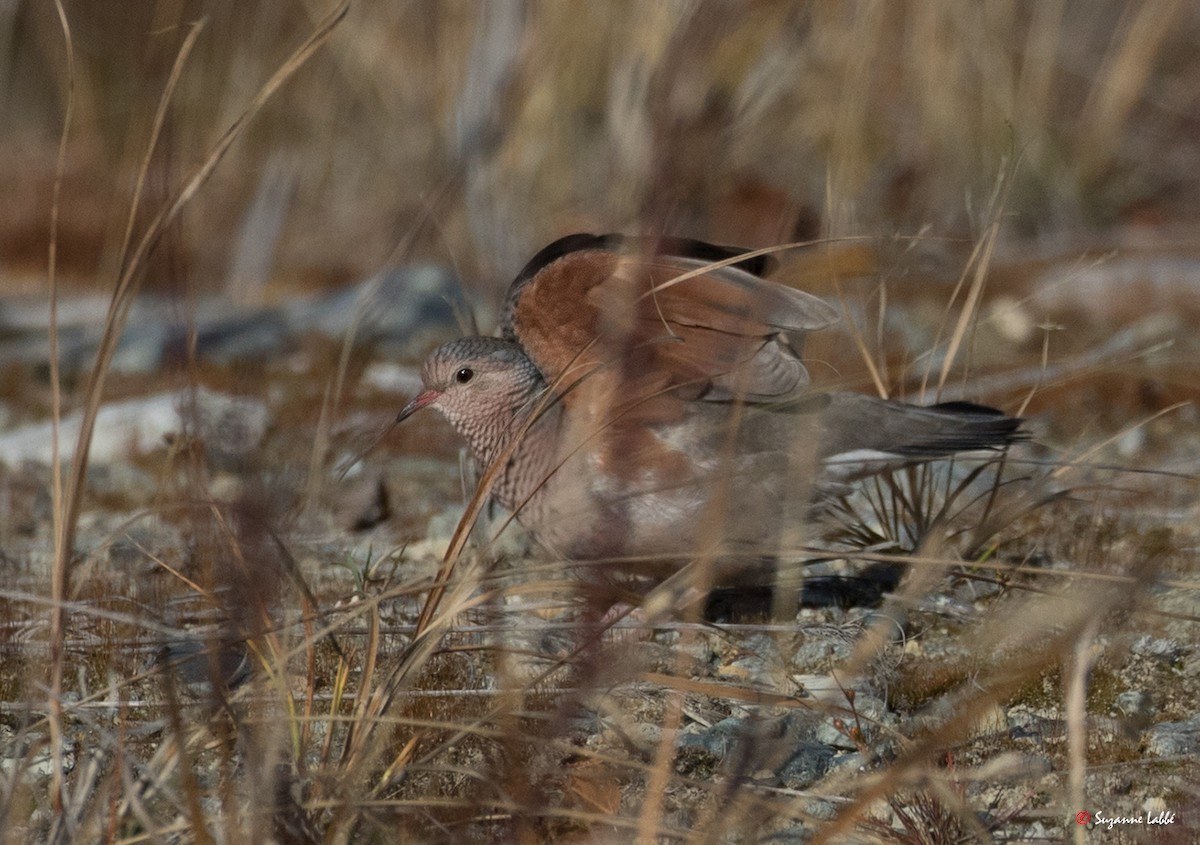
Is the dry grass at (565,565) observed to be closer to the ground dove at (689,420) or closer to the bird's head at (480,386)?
the ground dove at (689,420)

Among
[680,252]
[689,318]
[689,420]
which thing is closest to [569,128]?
[689,420]

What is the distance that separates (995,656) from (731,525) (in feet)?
2.64

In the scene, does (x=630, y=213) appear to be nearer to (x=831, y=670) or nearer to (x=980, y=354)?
(x=831, y=670)

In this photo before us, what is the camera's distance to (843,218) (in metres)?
3.98

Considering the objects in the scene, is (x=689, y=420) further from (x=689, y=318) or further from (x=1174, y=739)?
(x=1174, y=739)

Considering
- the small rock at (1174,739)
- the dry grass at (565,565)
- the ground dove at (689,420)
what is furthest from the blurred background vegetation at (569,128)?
the small rock at (1174,739)

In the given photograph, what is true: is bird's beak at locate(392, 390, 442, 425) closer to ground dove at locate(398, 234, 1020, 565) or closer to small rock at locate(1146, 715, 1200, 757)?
ground dove at locate(398, 234, 1020, 565)

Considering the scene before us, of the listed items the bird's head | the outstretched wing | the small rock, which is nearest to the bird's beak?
the bird's head

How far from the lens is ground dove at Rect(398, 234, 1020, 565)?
3.46 m

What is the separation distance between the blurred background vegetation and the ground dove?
1800 millimetres

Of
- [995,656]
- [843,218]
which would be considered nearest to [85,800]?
[995,656]

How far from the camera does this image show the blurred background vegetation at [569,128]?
673 cm

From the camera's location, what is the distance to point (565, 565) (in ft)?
8.02

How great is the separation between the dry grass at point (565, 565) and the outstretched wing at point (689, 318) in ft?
0.71
